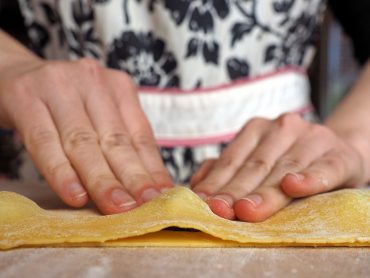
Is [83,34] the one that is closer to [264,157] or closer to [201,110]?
[201,110]

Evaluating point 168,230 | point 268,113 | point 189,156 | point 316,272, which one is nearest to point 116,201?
point 168,230

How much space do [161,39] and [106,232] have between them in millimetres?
540

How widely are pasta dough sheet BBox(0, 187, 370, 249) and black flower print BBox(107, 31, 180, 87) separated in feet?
1.43

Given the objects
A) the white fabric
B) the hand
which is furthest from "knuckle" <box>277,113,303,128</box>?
the white fabric

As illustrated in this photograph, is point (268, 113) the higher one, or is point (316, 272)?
point (316, 272)

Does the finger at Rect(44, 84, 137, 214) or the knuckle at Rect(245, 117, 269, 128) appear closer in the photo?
the finger at Rect(44, 84, 137, 214)

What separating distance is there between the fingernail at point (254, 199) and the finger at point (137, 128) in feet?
0.36

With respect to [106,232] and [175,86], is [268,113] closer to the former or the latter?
[175,86]

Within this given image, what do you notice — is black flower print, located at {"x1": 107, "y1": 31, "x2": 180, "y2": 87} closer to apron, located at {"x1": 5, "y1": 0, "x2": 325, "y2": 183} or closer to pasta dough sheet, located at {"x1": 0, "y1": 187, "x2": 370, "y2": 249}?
apron, located at {"x1": 5, "y1": 0, "x2": 325, "y2": 183}

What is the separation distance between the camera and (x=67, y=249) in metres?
0.54

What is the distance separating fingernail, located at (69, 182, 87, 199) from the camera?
684 millimetres

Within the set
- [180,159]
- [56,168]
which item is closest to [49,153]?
[56,168]

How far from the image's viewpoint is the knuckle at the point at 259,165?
2.43 feet

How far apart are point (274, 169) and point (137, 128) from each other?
0.60ft
